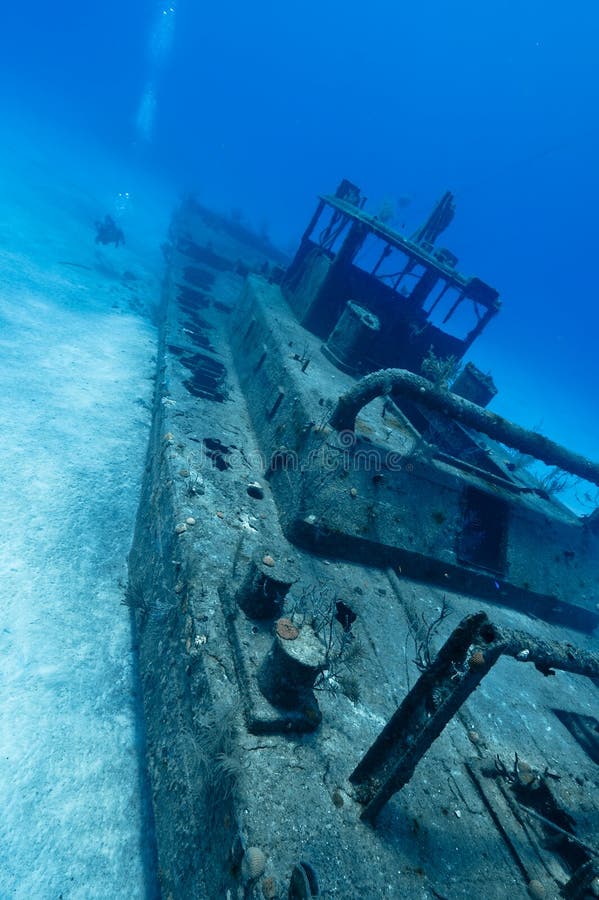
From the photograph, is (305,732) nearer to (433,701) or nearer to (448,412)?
(433,701)

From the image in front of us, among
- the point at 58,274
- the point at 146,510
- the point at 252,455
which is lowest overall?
the point at 58,274

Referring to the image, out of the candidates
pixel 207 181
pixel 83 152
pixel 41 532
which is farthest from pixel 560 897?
pixel 207 181

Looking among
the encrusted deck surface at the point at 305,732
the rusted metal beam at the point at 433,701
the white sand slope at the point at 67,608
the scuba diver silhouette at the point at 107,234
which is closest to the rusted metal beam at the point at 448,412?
the encrusted deck surface at the point at 305,732

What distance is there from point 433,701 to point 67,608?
4418 millimetres

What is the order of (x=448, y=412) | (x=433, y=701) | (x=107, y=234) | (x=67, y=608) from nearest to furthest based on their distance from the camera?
1. (x=433, y=701)
2. (x=67, y=608)
3. (x=448, y=412)
4. (x=107, y=234)

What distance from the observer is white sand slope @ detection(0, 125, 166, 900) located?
3312mm

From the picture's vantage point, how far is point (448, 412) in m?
6.70

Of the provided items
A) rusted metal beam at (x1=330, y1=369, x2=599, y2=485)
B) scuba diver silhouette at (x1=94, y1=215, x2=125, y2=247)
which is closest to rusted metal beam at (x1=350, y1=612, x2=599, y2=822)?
rusted metal beam at (x1=330, y1=369, x2=599, y2=485)

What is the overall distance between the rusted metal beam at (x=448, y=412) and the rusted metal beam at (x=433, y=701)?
395cm

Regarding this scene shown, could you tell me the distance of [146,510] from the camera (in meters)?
6.21

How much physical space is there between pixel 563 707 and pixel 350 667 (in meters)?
3.35

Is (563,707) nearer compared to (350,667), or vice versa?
(350,667)

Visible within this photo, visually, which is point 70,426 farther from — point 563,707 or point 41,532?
point 563,707

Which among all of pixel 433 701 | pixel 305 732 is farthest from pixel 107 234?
pixel 433 701
